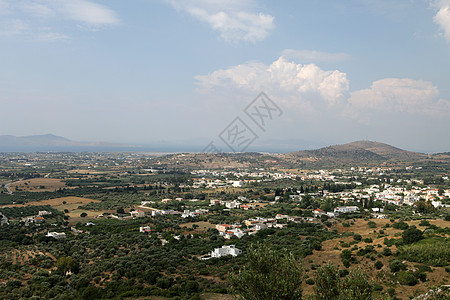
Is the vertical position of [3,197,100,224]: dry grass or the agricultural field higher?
the agricultural field

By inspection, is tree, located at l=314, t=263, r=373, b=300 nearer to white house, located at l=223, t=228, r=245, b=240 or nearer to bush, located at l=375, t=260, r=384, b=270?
bush, located at l=375, t=260, r=384, b=270

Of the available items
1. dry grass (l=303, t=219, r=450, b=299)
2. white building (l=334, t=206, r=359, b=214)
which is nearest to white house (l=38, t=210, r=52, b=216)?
dry grass (l=303, t=219, r=450, b=299)

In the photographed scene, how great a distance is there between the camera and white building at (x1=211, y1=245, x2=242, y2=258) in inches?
1007

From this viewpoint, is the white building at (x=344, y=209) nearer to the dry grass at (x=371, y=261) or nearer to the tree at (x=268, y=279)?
the dry grass at (x=371, y=261)

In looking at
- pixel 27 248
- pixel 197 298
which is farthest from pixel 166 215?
pixel 197 298

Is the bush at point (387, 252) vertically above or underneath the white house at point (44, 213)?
above

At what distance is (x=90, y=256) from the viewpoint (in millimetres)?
25531

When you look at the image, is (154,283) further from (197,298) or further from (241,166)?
(241,166)

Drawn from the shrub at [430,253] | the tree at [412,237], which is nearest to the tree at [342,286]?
the shrub at [430,253]

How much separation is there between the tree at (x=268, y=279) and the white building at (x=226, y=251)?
45.4 feet

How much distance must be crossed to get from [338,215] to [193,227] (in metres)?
21.3

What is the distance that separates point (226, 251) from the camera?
26109 mm

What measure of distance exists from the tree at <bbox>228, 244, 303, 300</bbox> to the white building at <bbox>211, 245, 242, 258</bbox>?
45.4ft

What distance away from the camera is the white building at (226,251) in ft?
83.9
